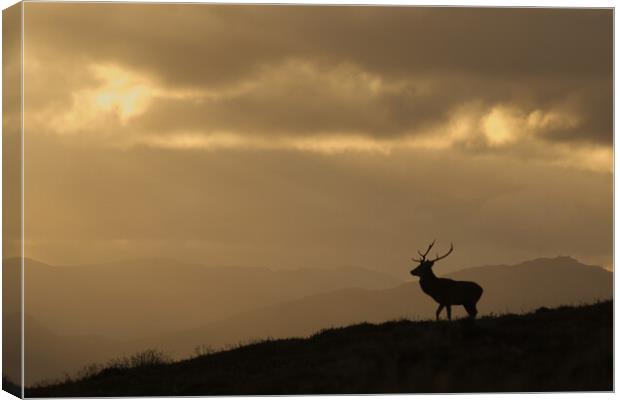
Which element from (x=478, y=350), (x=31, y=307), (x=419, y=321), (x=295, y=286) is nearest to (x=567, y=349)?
(x=478, y=350)

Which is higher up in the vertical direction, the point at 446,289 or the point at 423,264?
the point at 423,264

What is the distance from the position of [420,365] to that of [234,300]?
4.55 metres

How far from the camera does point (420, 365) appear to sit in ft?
65.3

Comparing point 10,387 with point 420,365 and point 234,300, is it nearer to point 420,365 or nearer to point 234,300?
point 234,300

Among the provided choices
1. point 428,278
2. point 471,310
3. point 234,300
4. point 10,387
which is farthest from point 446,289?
point 10,387

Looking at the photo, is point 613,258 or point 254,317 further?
point 254,317

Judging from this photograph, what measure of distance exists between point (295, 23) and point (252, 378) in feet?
17.6

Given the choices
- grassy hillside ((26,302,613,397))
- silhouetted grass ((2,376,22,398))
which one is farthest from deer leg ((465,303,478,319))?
silhouetted grass ((2,376,22,398))

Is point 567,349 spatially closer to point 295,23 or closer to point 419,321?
point 419,321

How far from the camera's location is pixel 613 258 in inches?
861

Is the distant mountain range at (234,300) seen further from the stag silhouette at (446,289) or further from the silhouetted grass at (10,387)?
the silhouetted grass at (10,387)

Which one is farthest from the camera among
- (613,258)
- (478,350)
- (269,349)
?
A: (269,349)

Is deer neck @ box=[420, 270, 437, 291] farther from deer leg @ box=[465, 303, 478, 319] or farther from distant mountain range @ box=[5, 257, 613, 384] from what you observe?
deer leg @ box=[465, 303, 478, 319]

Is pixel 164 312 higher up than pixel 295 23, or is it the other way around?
pixel 295 23
